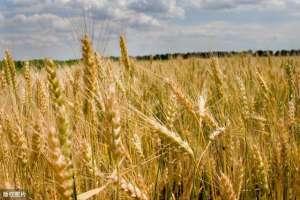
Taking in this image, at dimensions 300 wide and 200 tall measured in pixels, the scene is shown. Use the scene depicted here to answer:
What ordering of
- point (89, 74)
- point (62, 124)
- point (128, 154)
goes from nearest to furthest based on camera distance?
point (62, 124) → point (128, 154) → point (89, 74)

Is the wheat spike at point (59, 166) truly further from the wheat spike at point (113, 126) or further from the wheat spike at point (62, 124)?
the wheat spike at point (113, 126)

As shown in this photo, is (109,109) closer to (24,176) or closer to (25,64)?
(24,176)

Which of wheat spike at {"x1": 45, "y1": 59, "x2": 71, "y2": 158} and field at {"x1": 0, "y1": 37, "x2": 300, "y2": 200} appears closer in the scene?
wheat spike at {"x1": 45, "y1": 59, "x2": 71, "y2": 158}

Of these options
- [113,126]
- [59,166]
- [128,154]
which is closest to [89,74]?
[128,154]

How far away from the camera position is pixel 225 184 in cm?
125

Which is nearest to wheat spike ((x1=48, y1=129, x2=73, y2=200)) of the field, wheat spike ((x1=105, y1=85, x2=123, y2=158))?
the field

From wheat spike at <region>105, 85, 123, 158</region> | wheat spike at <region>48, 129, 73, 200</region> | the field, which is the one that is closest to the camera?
wheat spike at <region>48, 129, 73, 200</region>

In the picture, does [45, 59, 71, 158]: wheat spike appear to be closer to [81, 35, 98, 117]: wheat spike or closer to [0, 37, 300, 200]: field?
[0, 37, 300, 200]: field

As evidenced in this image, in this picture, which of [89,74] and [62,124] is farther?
[89,74]

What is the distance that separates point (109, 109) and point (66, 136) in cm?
16

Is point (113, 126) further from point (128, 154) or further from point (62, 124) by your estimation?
point (128, 154)

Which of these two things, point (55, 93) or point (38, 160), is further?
point (38, 160)

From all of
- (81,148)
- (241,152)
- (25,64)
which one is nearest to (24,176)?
(81,148)

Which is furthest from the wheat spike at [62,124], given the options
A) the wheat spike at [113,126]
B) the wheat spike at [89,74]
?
the wheat spike at [89,74]
